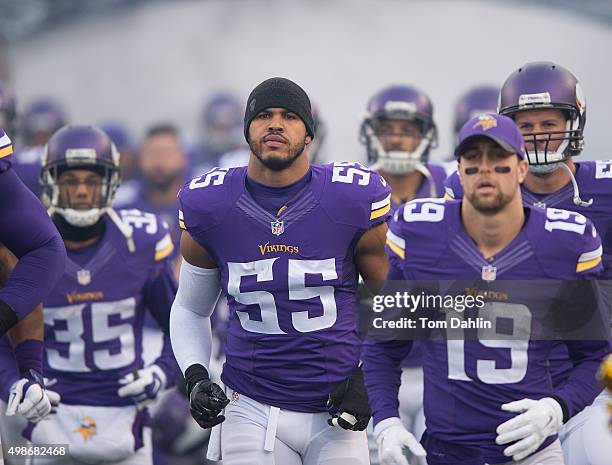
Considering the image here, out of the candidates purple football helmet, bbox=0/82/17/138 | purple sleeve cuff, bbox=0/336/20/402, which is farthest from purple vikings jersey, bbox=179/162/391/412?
purple football helmet, bbox=0/82/17/138

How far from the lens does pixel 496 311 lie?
3.87 metres

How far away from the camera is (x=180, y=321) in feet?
14.0

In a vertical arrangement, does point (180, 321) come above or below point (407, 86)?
below

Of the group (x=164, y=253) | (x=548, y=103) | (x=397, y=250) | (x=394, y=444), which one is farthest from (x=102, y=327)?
(x=548, y=103)

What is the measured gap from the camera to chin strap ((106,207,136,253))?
5.22 m

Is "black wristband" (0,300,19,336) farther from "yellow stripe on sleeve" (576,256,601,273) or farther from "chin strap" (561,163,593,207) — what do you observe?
"chin strap" (561,163,593,207)

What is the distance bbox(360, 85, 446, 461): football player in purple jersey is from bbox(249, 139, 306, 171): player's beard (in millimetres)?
1740

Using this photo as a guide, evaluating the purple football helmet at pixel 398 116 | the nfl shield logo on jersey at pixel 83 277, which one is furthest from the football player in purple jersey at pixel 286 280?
the purple football helmet at pixel 398 116

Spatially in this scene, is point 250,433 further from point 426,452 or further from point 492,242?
point 492,242

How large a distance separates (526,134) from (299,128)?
938mm

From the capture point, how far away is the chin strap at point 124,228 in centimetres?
522

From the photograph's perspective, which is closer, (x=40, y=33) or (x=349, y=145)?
(x=349, y=145)

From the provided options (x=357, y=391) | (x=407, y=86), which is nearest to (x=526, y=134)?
(x=357, y=391)

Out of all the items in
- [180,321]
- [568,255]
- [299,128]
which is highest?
[299,128]
